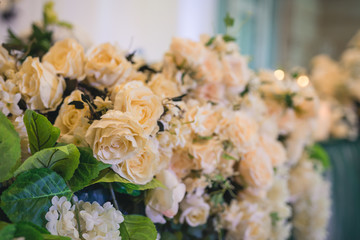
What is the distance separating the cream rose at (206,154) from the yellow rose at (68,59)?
263 millimetres

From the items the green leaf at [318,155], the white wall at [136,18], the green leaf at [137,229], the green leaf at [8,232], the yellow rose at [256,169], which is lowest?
the green leaf at [318,155]

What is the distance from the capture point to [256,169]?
2.70 feet

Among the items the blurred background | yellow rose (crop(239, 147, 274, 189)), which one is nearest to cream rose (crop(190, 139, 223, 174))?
yellow rose (crop(239, 147, 274, 189))

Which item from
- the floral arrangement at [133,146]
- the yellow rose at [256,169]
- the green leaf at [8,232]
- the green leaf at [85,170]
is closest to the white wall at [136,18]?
the floral arrangement at [133,146]

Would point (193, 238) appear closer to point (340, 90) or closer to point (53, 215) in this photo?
point (53, 215)

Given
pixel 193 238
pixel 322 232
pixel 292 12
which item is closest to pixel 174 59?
pixel 193 238

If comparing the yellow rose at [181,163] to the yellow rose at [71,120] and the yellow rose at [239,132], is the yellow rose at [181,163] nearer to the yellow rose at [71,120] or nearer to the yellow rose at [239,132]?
the yellow rose at [239,132]

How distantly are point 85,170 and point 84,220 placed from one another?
72 millimetres

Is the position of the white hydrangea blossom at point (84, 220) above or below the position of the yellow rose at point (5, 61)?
below

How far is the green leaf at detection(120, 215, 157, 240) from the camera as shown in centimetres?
57

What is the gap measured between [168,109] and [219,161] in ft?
0.76

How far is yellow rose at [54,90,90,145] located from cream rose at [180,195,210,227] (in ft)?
0.95

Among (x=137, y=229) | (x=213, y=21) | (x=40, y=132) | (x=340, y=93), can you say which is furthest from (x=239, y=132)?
(x=213, y=21)

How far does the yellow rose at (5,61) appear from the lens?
649mm
